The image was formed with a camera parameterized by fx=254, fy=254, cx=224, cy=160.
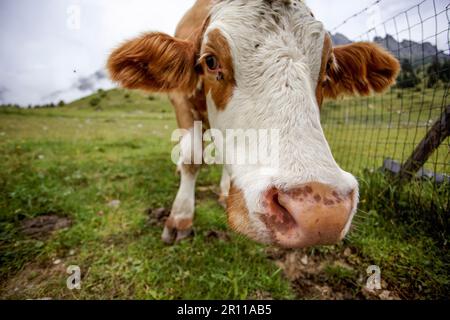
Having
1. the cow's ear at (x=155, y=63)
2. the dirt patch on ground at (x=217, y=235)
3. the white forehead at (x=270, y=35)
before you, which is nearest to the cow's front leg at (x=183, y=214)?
the dirt patch on ground at (x=217, y=235)

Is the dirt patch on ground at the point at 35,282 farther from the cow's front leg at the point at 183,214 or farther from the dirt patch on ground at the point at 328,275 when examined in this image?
the dirt patch on ground at the point at 328,275

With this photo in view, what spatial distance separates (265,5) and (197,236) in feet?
7.46

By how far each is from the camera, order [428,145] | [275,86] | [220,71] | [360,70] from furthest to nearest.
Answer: [428,145]
[360,70]
[220,71]
[275,86]

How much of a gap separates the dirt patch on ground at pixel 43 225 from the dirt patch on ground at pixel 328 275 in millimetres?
2434

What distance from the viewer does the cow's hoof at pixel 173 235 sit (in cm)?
281

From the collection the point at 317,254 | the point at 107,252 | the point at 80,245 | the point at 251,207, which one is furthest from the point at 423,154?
the point at 80,245

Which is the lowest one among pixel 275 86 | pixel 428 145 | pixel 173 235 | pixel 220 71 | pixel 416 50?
pixel 173 235

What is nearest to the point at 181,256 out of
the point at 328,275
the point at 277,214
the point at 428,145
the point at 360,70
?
the point at 328,275

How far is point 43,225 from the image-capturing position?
2980 millimetres

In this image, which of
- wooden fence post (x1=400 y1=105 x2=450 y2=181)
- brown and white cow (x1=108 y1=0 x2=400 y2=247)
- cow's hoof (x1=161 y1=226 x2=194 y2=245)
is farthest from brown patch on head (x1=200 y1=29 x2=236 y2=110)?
wooden fence post (x1=400 y1=105 x2=450 y2=181)

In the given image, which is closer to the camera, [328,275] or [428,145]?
[328,275]

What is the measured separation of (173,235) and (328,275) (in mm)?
1636

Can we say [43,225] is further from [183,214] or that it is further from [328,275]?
[328,275]

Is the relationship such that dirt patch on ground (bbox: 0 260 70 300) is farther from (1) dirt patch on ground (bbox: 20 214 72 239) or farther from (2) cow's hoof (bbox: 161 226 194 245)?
(2) cow's hoof (bbox: 161 226 194 245)
